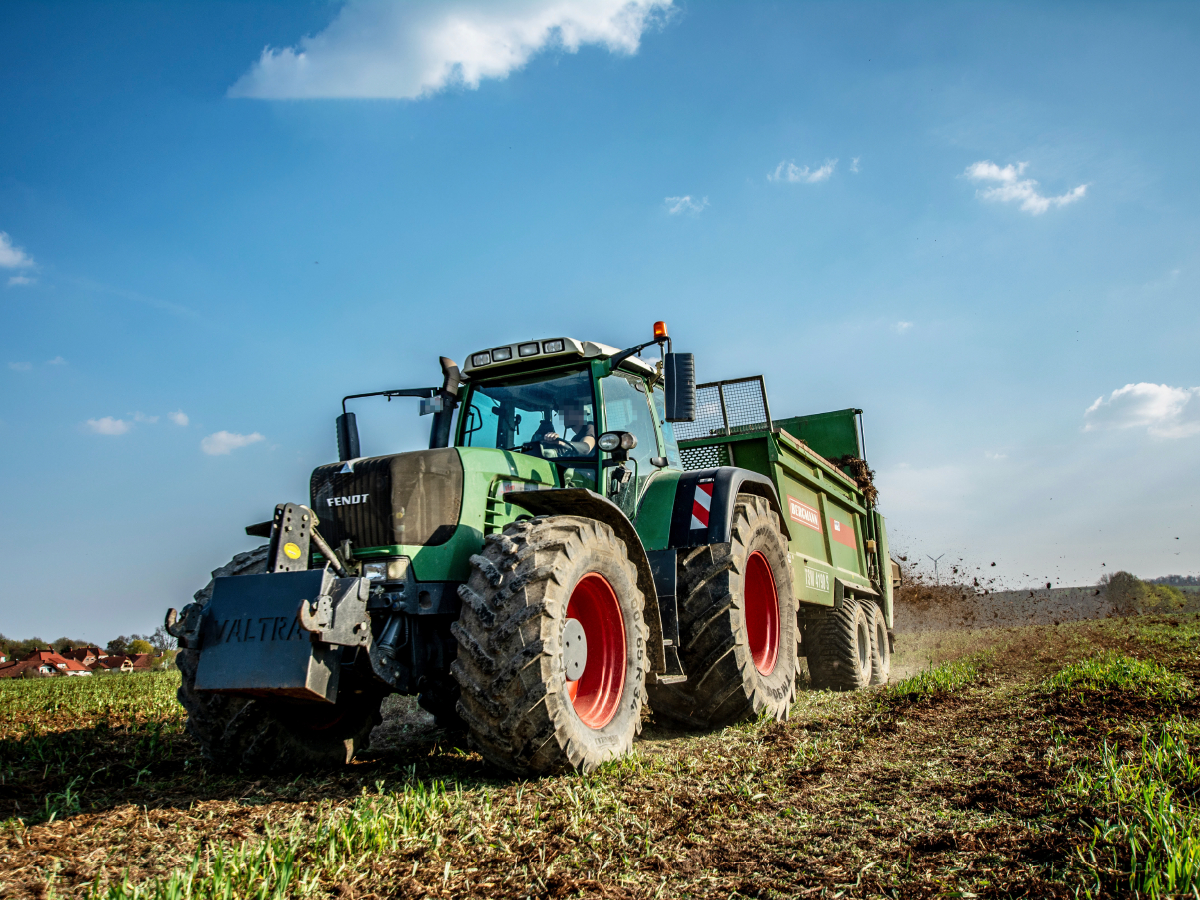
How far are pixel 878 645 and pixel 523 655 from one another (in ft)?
27.2

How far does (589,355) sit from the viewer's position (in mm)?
6156

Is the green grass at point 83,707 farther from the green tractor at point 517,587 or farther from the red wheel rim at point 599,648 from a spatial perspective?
the red wheel rim at point 599,648

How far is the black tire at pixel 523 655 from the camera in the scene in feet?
13.1

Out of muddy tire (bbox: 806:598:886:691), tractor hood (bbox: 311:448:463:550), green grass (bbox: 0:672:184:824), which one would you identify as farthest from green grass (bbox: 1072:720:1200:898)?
muddy tire (bbox: 806:598:886:691)

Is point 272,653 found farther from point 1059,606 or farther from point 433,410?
point 1059,606

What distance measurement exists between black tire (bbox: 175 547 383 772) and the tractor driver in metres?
2.15

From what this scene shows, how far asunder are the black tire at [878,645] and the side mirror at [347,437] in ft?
23.3

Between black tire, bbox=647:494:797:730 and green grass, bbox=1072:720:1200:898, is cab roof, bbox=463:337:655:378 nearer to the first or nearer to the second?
black tire, bbox=647:494:797:730

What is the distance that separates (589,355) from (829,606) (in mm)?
4743

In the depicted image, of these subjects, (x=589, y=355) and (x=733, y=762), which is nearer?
(x=733, y=762)

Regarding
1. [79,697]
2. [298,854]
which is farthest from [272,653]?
[79,697]

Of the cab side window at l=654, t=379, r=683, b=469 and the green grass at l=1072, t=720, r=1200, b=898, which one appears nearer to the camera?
the green grass at l=1072, t=720, r=1200, b=898

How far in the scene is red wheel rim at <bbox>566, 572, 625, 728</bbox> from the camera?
4.88 metres

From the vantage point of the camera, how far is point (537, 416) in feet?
20.6
